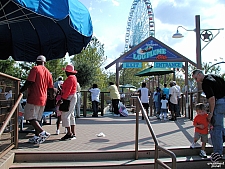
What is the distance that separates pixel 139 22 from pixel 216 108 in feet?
83.1

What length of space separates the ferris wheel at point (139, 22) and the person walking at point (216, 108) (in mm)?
21687

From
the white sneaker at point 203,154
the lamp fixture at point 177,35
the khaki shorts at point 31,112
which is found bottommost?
the white sneaker at point 203,154

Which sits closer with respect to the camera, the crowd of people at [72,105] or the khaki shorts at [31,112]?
the crowd of people at [72,105]

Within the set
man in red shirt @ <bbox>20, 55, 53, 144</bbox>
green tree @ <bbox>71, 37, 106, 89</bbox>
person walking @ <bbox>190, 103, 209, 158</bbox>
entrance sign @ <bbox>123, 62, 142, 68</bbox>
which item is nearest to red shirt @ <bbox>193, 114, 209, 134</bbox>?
person walking @ <bbox>190, 103, 209, 158</bbox>

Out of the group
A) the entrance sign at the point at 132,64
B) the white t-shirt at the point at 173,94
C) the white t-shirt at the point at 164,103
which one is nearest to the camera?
the white t-shirt at the point at 173,94

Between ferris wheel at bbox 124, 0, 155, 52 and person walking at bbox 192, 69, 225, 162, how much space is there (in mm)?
21687

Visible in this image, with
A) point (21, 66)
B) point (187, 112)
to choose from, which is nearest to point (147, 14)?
point (21, 66)

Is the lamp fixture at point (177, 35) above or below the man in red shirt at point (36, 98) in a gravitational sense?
above

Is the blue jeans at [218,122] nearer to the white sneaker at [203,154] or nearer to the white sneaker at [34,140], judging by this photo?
the white sneaker at [203,154]

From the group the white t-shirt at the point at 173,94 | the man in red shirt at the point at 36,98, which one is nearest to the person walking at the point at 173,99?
the white t-shirt at the point at 173,94

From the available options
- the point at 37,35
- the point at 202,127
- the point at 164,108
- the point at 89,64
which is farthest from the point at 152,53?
the point at 89,64

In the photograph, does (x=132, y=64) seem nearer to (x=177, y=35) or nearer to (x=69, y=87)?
(x=177, y=35)

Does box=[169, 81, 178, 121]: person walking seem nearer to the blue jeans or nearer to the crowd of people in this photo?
the crowd of people

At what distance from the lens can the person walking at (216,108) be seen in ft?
14.4
